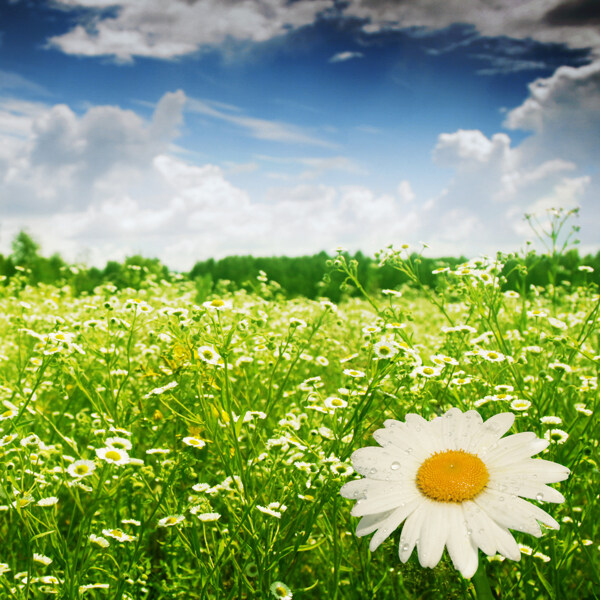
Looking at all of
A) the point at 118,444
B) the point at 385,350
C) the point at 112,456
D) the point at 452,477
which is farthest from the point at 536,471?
the point at 118,444

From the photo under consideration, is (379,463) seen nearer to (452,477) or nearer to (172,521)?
(452,477)

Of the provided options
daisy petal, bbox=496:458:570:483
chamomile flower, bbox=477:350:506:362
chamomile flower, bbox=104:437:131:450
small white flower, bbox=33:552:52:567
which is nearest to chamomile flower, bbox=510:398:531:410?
chamomile flower, bbox=477:350:506:362

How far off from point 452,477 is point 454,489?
0.03 metres

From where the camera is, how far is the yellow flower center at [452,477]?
1.32 m

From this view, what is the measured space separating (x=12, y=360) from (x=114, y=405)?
2819 mm

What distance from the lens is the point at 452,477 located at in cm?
135

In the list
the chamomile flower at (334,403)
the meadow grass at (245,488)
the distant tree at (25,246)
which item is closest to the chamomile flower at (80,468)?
the meadow grass at (245,488)

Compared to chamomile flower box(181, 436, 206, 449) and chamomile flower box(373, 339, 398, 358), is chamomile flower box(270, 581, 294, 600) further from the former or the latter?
chamomile flower box(373, 339, 398, 358)

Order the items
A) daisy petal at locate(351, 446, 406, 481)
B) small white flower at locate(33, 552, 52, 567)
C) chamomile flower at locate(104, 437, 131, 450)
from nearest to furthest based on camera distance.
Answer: daisy petal at locate(351, 446, 406, 481) < chamomile flower at locate(104, 437, 131, 450) < small white flower at locate(33, 552, 52, 567)

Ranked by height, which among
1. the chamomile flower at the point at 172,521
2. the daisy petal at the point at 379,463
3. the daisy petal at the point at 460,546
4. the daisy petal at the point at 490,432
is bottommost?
the chamomile flower at the point at 172,521

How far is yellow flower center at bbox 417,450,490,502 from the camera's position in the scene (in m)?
1.32

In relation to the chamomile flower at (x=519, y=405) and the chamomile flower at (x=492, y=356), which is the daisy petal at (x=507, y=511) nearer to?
the chamomile flower at (x=519, y=405)

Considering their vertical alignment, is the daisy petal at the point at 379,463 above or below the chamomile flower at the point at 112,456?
above

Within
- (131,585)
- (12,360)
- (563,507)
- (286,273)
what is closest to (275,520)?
(131,585)
